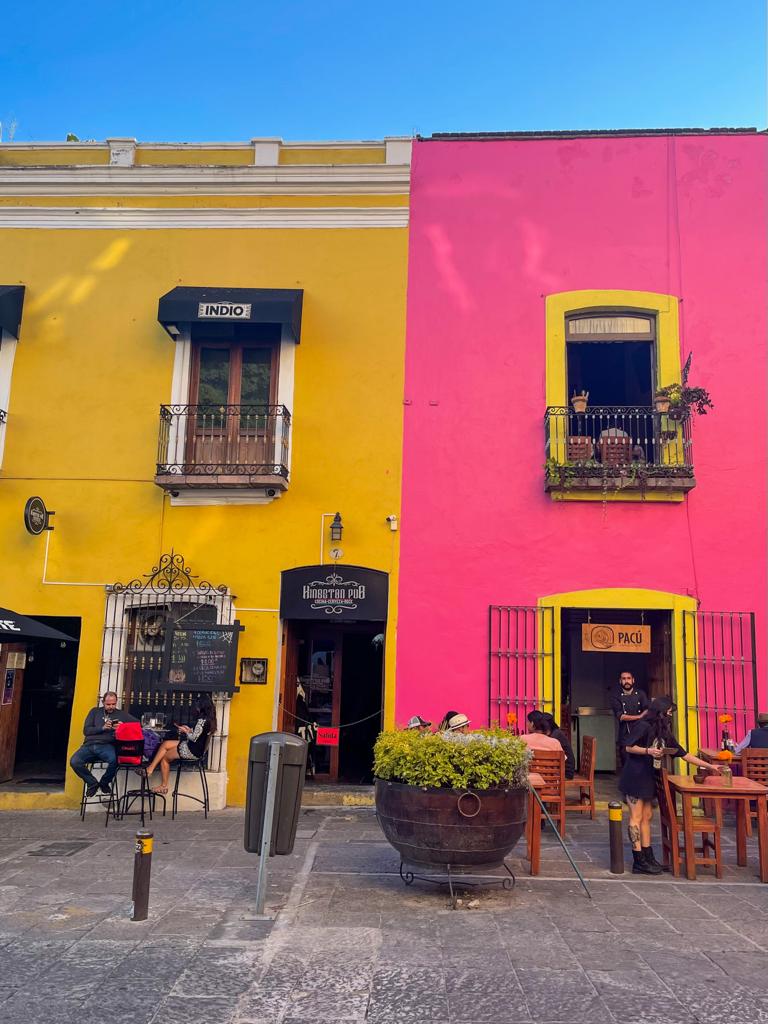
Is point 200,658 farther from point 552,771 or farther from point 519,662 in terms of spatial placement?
point 552,771

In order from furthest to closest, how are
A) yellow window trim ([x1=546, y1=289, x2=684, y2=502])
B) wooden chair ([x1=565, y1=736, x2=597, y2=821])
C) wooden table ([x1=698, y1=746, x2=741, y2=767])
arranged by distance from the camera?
yellow window trim ([x1=546, y1=289, x2=684, y2=502]), wooden chair ([x1=565, y1=736, x2=597, y2=821]), wooden table ([x1=698, y1=746, x2=741, y2=767])

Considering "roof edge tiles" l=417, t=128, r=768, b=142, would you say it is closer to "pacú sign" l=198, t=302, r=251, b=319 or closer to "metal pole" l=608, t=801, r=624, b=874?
"pacú sign" l=198, t=302, r=251, b=319

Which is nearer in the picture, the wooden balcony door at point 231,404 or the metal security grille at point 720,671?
the metal security grille at point 720,671

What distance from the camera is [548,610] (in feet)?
35.2

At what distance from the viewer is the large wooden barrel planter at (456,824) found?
19.9 feet

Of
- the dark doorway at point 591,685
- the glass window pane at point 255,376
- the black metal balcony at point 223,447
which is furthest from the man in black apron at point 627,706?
the glass window pane at point 255,376

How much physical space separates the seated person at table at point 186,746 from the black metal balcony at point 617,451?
5.44 metres

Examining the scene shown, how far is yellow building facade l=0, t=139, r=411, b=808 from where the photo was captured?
10.9m

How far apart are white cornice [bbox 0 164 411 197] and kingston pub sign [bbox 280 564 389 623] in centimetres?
564

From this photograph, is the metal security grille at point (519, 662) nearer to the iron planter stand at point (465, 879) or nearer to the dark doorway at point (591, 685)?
the dark doorway at point (591, 685)

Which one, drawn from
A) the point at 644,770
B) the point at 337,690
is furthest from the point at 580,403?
the point at 337,690

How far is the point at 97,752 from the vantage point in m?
9.64

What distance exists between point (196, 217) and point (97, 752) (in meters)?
7.69

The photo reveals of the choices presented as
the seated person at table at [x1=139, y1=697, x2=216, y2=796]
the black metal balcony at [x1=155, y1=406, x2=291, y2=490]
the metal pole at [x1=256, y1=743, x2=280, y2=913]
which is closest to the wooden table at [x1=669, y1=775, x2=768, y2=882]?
the metal pole at [x1=256, y1=743, x2=280, y2=913]
